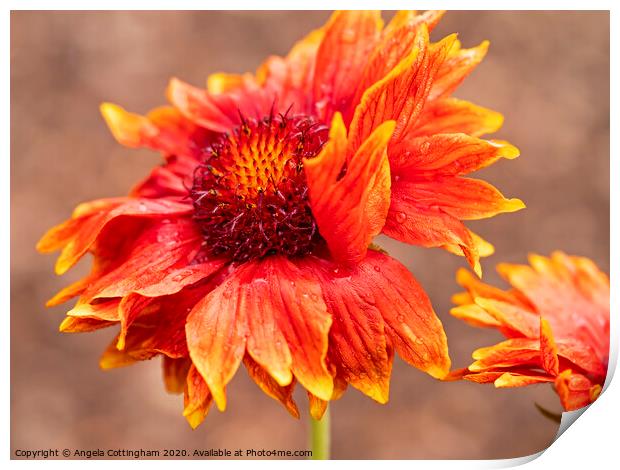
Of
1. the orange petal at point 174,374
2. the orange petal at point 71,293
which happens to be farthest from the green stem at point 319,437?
the orange petal at point 71,293

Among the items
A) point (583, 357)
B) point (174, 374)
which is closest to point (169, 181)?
A: point (174, 374)

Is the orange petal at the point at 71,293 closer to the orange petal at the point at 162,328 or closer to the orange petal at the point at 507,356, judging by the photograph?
the orange petal at the point at 162,328

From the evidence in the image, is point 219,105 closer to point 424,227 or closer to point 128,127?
point 128,127

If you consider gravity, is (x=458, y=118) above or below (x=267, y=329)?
above

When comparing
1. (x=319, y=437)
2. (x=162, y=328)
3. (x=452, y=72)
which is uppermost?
(x=452, y=72)

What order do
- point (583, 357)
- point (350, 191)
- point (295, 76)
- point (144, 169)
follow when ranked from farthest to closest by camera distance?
point (144, 169)
point (295, 76)
point (583, 357)
point (350, 191)

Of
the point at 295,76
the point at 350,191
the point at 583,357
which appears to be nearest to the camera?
the point at 350,191

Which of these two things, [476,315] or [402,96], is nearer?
[402,96]
